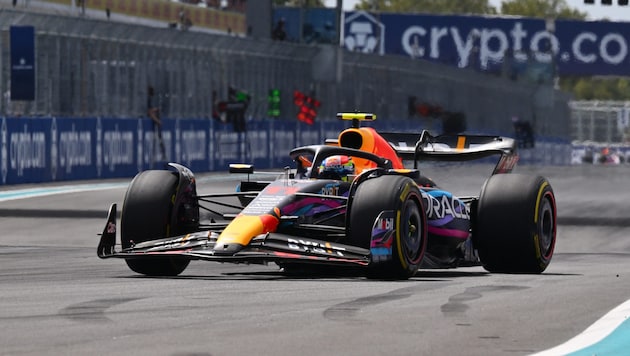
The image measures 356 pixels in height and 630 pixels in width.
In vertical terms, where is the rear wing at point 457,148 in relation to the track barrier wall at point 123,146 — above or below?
above

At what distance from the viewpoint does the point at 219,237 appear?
496 inches

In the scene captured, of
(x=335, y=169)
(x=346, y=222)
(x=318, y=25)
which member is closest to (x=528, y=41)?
(x=318, y=25)

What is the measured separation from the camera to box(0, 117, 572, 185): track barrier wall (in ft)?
110

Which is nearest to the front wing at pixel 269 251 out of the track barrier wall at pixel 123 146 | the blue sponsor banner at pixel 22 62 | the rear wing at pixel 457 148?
the rear wing at pixel 457 148

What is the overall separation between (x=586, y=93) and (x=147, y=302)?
171004 mm

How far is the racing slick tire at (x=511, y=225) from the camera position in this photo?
1375 centimetres

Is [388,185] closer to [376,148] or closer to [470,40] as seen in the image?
[376,148]

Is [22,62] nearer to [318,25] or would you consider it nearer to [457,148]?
[457,148]

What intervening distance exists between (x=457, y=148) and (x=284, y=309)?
20.2 feet

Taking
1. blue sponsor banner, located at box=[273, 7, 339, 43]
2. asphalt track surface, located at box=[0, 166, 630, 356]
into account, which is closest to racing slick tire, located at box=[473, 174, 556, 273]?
asphalt track surface, located at box=[0, 166, 630, 356]

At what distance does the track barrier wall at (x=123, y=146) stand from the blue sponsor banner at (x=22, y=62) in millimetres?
1689

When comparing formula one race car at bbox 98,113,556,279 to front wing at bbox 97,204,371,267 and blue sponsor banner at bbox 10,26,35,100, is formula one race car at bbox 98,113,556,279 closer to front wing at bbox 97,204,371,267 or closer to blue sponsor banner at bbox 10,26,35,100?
front wing at bbox 97,204,371,267

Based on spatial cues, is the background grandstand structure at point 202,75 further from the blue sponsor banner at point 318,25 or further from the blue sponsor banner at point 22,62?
the blue sponsor banner at point 318,25

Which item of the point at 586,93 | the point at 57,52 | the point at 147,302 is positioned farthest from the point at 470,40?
the point at 147,302
